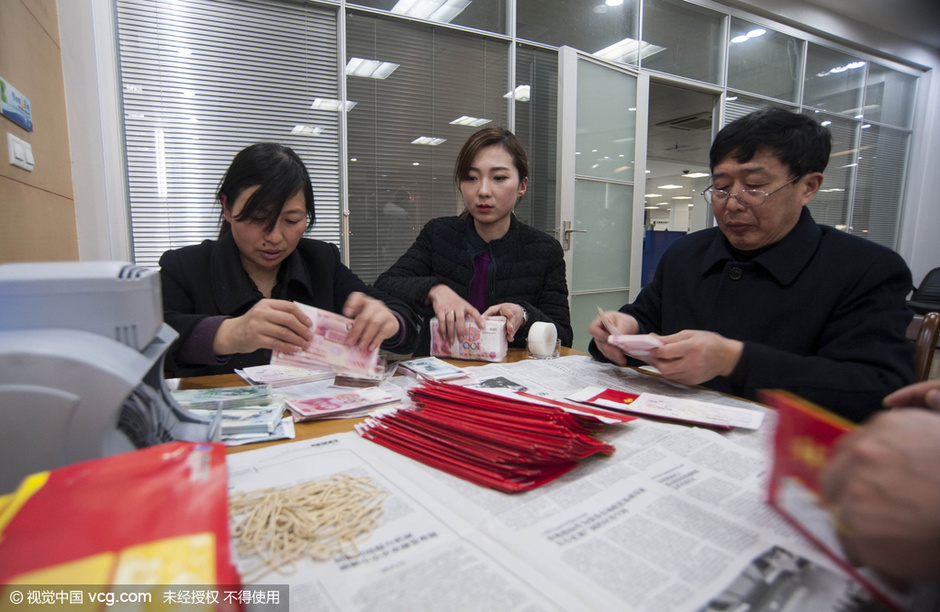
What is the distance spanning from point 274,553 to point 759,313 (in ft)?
3.96

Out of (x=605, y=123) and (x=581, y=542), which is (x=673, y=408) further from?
(x=605, y=123)

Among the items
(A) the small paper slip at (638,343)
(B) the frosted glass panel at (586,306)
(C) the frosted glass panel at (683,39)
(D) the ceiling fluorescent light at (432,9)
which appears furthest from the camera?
(C) the frosted glass panel at (683,39)

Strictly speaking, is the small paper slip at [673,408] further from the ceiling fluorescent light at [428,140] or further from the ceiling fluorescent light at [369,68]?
the ceiling fluorescent light at [369,68]

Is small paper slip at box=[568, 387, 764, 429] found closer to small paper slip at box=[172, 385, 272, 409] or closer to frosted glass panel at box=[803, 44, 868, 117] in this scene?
small paper slip at box=[172, 385, 272, 409]

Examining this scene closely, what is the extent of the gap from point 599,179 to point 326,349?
3.05 metres

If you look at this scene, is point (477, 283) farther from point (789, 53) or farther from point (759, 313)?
point (789, 53)

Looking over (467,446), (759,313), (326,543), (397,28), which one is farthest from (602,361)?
(397,28)

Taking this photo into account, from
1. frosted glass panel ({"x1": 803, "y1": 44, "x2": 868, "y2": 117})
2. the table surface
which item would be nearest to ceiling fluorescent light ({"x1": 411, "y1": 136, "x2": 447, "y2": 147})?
the table surface

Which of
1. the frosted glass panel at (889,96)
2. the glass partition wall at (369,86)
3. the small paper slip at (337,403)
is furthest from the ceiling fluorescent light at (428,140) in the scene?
the frosted glass panel at (889,96)

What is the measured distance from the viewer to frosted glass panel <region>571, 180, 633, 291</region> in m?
3.55

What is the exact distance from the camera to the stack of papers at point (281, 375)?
3.55 feet

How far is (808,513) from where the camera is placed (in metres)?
0.44

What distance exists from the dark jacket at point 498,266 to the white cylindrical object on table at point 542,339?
35 cm

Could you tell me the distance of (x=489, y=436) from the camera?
0.67 m
